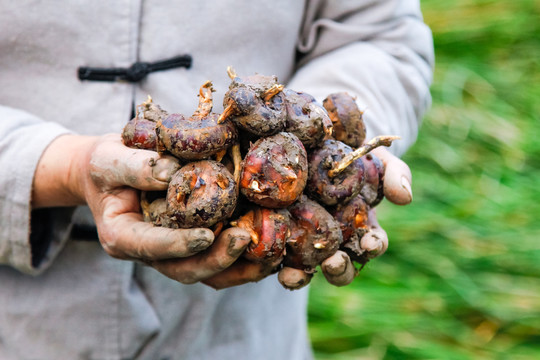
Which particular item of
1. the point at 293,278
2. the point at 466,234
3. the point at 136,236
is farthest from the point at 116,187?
the point at 466,234

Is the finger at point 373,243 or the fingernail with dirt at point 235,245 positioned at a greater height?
the fingernail with dirt at point 235,245

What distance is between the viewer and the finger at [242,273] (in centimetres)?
105

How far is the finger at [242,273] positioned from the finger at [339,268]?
0.09 metres

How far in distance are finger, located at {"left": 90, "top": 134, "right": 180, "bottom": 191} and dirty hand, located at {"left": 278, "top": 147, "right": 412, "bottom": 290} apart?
284 mm

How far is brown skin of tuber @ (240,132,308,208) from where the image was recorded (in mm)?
1010

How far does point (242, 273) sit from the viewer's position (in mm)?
1056

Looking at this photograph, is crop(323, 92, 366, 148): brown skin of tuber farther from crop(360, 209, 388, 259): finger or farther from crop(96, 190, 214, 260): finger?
crop(96, 190, 214, 260): finger

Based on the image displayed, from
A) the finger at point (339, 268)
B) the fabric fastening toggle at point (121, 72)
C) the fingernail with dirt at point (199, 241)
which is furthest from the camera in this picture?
the fabric fastening toggle at point (121, 72)

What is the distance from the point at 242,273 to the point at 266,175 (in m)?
0.19

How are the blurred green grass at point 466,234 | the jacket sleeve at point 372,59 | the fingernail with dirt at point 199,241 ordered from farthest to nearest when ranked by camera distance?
the blurred green grass at point 466,234 < the jacket sleeve at point 372,59 < the fingernail with dirt at point 199,241

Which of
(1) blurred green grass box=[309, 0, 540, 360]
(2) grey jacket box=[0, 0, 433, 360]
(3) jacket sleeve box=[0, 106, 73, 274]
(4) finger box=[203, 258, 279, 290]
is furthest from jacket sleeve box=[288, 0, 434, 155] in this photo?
(1) blurred green grass box=[309, 0, 540, 360]

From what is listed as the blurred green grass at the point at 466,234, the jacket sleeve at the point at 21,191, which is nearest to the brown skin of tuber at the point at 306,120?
the jacket sleeve at the point at 21,191

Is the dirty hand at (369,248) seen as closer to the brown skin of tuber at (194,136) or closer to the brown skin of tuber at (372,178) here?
the brown skin of tuber at (372,178)

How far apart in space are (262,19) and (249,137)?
41 centimetres
